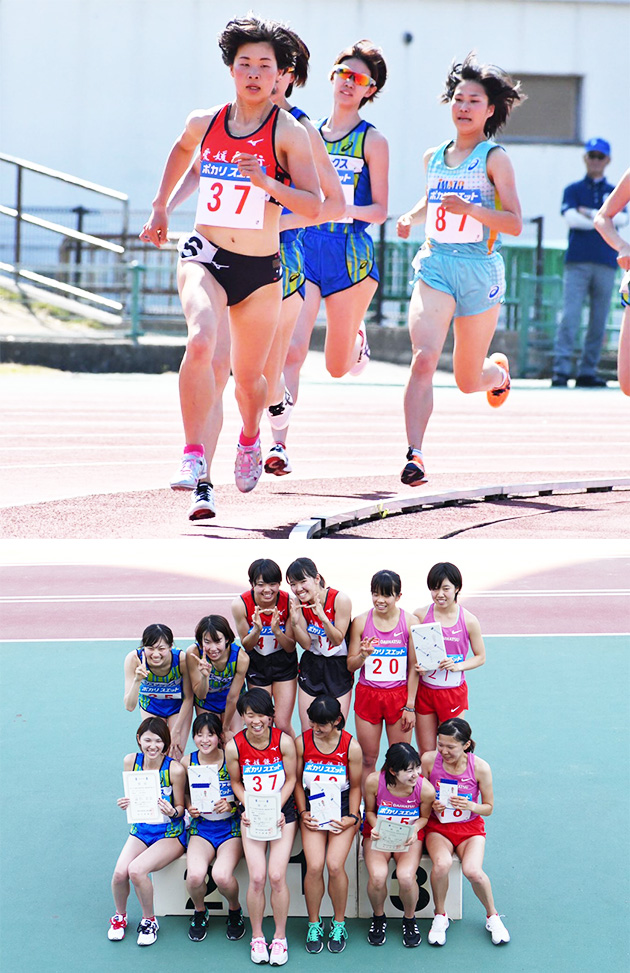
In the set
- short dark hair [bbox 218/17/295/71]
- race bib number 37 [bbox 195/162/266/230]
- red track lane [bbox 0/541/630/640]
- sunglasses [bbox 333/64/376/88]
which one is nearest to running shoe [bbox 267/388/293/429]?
red track lane [bbox 0/541/630/640]

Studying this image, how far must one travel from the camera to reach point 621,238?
24.2ft

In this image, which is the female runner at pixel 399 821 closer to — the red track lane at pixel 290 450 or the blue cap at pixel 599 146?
the red track lane at pixel 290 450

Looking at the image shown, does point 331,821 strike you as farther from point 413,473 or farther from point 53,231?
point 53,231

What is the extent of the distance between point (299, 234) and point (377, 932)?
5131mm

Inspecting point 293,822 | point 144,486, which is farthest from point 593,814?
point 144,486

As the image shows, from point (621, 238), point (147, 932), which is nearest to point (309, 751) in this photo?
point (147, 932)

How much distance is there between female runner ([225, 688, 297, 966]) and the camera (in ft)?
13.5

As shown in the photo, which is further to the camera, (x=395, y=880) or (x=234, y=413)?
(x=234, y=413)

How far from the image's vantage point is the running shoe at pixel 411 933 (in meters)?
4.06

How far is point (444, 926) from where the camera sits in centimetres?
409

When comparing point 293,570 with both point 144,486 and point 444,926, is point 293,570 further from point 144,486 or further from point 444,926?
point 144,486

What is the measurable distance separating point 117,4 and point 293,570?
2116cm

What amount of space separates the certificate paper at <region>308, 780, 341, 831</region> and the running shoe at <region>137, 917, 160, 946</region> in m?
0.58

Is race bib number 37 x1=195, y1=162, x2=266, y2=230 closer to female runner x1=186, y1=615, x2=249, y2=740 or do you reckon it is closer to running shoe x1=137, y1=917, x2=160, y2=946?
female runner x1=186, y1=615, x2=249, y2=740
